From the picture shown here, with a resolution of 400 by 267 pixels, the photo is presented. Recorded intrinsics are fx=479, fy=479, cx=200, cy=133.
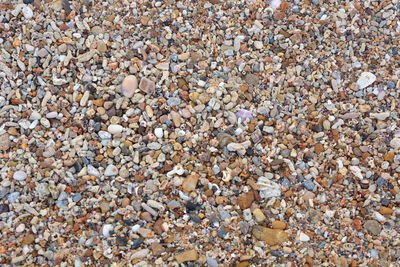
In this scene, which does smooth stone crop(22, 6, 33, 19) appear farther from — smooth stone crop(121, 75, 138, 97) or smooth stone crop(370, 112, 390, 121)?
smooth stone crop(370, 112, 390, 121)

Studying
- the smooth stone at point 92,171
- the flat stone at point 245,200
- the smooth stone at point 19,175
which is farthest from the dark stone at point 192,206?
the smooth stone at point 19,175

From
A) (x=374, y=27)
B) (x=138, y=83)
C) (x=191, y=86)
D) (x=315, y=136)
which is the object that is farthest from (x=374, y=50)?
(x=138, y=83)

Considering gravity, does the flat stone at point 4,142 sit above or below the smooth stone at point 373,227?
above

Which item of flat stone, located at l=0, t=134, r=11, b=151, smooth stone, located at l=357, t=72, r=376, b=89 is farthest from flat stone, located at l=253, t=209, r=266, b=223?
flat stone, located at l=0, t=134, r=11, b=151

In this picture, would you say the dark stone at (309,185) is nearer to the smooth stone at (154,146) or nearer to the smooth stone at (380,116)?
the smooth stone at (380,116)

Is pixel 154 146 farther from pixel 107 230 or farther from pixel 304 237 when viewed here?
pixel 304 237

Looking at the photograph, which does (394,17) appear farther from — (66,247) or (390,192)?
(66,247)
